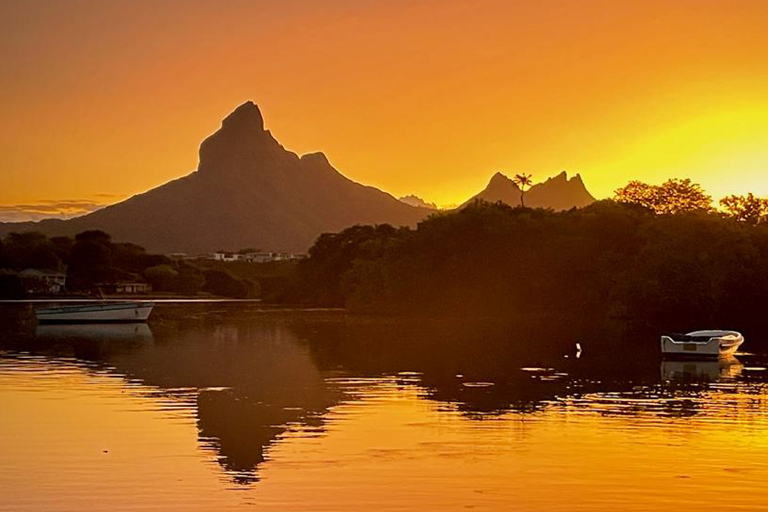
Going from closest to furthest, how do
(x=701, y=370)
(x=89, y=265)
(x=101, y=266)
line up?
1. (x=701, y=370)
2. (x=101, y=266)
3. (x=89, y=265)

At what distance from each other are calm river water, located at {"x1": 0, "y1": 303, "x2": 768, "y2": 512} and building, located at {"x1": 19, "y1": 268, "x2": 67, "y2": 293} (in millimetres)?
98427

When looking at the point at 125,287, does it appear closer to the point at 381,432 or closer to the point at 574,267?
the point at 574,267

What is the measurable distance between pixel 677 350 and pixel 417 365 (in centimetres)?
1188

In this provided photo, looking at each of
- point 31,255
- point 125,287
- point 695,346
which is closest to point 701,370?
point 695,346

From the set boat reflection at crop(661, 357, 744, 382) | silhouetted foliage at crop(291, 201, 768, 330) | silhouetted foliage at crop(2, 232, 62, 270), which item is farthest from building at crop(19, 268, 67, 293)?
boat reflection at crop(661, 357, 744, 382)

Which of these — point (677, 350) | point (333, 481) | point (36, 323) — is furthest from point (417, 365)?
point (36, 323)

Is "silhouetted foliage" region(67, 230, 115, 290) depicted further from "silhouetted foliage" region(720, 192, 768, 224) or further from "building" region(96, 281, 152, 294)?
"silhouetted foliage" region(720, 192, 768, 224)

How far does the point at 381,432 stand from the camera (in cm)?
2364

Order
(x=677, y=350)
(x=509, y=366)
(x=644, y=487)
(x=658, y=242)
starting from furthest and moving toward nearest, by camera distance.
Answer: (x=658, y=242), (x=677, y=350), (x=509, y=366), (x=644, y=487)

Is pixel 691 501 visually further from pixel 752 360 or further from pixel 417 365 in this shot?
pixel 752 360

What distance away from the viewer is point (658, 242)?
7856 centimetres

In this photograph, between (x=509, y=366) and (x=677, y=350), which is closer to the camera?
(x=509, y=366)

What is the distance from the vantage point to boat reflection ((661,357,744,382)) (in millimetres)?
37875

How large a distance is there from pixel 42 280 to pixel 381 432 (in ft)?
421
